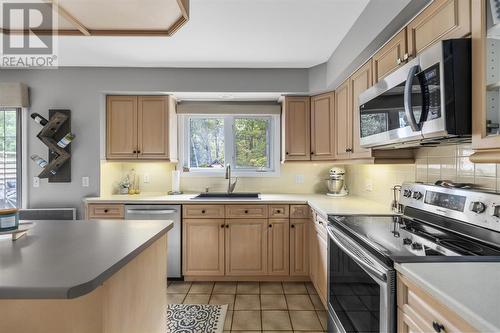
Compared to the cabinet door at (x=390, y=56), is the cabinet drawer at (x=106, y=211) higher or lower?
lower

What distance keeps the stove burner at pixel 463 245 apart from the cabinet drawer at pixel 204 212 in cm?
208

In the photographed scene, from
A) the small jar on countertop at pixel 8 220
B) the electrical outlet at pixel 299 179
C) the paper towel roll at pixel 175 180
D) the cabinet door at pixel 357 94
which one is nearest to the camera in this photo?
the small jar on countertop at pixel 8 220

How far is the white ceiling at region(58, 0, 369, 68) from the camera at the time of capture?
2041mm

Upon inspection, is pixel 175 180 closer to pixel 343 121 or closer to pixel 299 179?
pixel 299 179

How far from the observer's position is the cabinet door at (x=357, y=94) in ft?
7.50

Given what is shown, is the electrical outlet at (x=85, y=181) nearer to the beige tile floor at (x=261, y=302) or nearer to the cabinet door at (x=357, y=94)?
the beige tile floor at (x=261, y=302)

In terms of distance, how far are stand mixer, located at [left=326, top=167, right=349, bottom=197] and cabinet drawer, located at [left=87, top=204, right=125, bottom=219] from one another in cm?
236

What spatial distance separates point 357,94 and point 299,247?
5.39 feet

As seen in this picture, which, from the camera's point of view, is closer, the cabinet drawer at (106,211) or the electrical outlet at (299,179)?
the cabinet drawer at (106,211)

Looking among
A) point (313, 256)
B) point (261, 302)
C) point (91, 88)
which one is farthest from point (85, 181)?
point (313, 256)

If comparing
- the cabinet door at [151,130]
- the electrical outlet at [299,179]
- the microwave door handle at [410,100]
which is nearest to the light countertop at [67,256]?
the microwave door handle at [410,100]

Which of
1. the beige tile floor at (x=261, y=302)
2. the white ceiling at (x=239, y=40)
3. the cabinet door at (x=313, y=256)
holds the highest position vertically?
the white ceiling at (x=239, y=40)

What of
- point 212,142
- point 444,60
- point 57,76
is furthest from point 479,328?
point 57,76

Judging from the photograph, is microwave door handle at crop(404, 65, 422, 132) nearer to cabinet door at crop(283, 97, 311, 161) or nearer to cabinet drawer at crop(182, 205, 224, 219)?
cabinet door at crop(283, 97, 311, 161)
